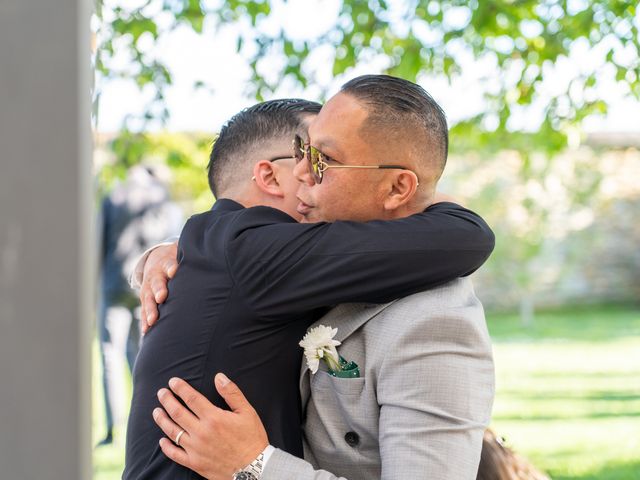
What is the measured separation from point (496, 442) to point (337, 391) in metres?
0.57

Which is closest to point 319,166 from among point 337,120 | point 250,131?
→ point 337,120

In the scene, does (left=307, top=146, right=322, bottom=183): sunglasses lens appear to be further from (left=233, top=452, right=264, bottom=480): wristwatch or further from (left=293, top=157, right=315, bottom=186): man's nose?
(left=233, top=452, right=264, bottom=480): wristwatch

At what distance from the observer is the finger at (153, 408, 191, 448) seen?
2268mm

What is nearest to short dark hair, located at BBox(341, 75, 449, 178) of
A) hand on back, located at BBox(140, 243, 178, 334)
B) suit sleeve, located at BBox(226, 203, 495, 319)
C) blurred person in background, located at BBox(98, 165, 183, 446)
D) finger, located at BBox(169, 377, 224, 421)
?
suit sleeve, located at BBox(226, 203, 495, 319)

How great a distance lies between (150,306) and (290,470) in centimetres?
63

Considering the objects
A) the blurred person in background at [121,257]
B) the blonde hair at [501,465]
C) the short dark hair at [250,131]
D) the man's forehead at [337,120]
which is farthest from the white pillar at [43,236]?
the blurred person in background at [121,257]

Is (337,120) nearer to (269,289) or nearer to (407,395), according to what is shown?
(269,289)

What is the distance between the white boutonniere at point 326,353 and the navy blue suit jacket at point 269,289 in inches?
2.6

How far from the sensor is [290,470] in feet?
7.20

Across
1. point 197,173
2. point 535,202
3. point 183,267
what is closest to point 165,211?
point 197,173

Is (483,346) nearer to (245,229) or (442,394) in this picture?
(442,394)

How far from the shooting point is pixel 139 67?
8891 millimetres

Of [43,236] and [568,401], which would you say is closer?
[43,236]

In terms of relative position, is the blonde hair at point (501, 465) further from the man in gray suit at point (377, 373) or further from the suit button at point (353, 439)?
the suit button at point (353, 439)
